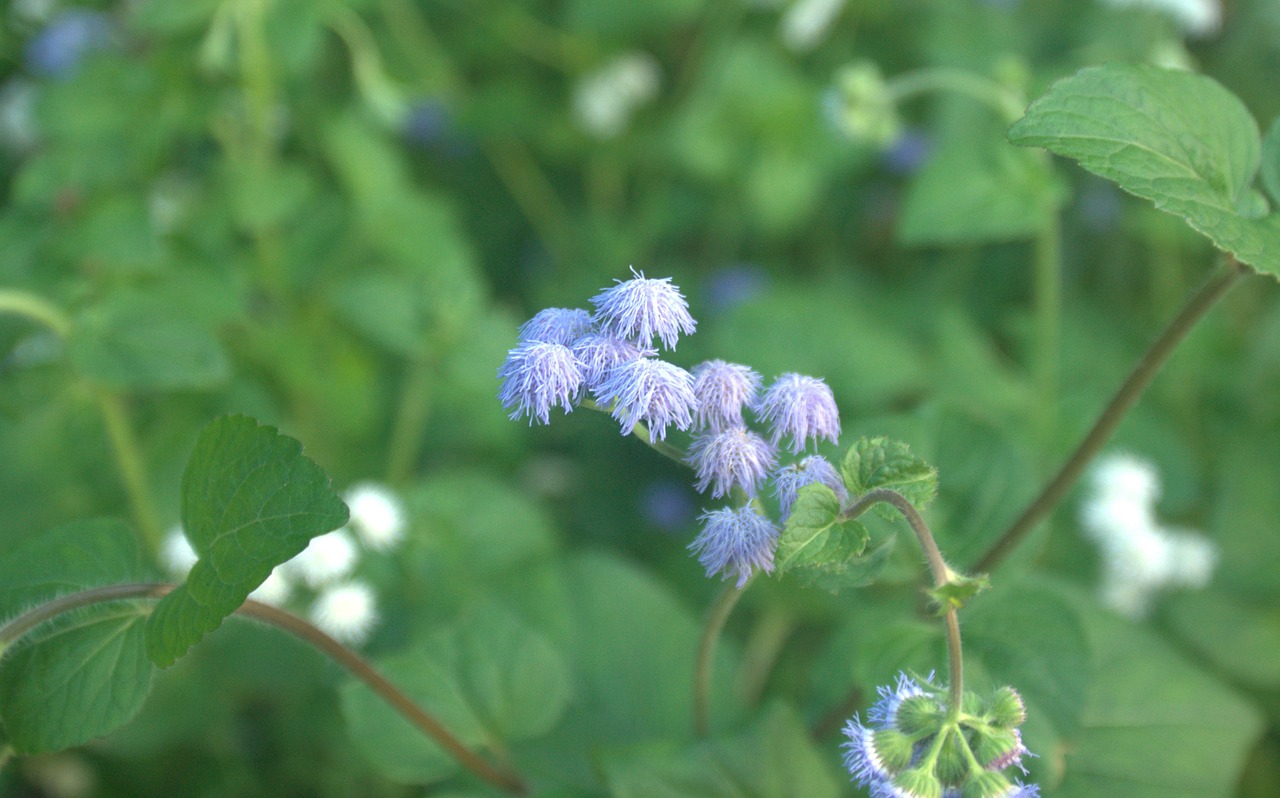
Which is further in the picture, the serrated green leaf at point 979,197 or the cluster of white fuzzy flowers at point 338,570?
the serrated green leaf at point 979,197

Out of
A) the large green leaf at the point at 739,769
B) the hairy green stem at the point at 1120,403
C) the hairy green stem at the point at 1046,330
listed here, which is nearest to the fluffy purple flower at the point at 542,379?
the large green leaf at the point at 739,769

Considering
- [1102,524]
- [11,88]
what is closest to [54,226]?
[11,88]

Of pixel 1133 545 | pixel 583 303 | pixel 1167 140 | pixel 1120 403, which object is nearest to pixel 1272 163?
pixel 1167 140

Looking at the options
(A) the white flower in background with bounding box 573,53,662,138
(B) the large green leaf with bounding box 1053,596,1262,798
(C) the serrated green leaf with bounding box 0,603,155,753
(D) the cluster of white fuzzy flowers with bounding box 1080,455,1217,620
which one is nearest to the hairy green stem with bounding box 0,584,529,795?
(C) the serrated green leaf with bounding box 0,603,155,753

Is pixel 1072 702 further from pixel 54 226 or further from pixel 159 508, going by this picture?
pixel 54 226

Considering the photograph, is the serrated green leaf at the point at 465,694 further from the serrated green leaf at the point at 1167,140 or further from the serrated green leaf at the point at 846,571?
the serrated green leaf at the point at 1167,140

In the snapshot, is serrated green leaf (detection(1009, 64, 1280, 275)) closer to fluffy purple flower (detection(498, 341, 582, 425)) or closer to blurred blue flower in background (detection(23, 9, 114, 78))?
fluffy purple flower (detection(498, 341, 582, 425))
